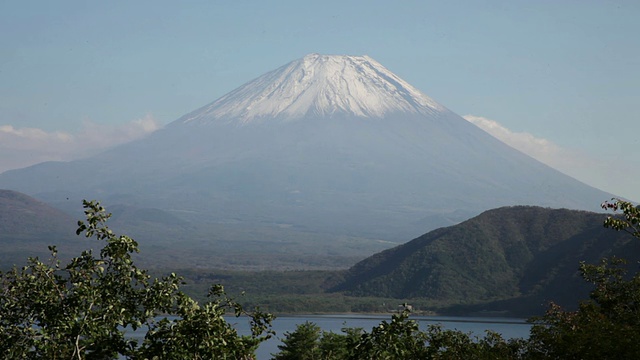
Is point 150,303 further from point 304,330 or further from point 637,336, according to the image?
point 304,330

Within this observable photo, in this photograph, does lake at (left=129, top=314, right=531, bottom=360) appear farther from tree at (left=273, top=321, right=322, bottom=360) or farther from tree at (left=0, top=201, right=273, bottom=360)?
tree at (left=0, top=201, right=273, bottom=360)

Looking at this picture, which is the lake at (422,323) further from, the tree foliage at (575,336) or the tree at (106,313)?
the tree at (106,313)

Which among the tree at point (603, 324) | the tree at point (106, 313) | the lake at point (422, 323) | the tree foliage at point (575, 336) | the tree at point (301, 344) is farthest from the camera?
the lake at point (422, 323)

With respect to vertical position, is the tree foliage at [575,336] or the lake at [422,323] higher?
the tree foliage at [575,336]

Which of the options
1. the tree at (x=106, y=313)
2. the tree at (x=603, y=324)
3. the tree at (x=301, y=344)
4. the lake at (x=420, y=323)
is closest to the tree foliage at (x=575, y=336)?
the tree at (x=603, y=324)

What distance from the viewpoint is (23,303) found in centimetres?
2083

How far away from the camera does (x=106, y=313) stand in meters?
19.0

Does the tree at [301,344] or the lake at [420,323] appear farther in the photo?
the lake at [420,323]

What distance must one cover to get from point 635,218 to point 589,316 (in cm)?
1332

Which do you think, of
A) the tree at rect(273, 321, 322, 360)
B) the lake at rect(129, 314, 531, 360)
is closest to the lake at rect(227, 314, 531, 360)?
the lake at rect(129, 314, 531, 360)

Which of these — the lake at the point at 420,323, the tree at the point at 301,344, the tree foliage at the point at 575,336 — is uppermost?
A: the tree foliage at the point at 575,336

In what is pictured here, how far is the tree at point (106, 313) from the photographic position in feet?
58.0

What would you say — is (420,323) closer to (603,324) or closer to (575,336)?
(575,336)

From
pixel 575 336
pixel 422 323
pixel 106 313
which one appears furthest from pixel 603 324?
pixel 422 323
